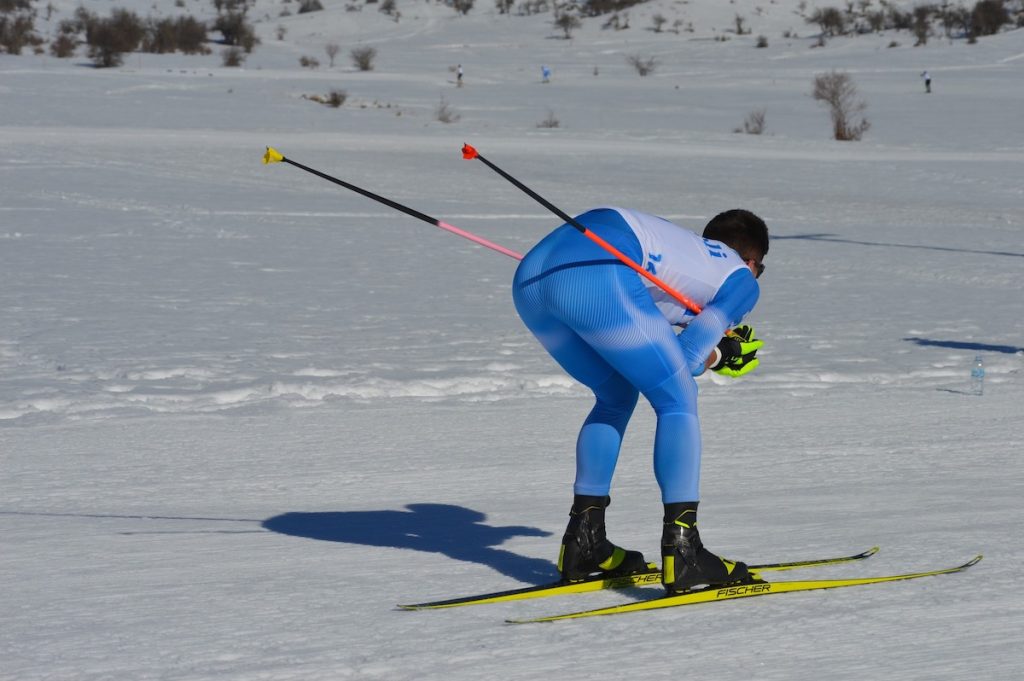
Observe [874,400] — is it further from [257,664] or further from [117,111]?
[117,111]

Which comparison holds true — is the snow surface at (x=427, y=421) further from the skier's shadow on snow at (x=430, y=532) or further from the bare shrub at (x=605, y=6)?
the bare shrub at (x=605, y=6)

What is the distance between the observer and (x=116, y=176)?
716 inches

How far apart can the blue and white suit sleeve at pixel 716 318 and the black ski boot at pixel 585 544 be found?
50cm

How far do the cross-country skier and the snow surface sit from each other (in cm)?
21

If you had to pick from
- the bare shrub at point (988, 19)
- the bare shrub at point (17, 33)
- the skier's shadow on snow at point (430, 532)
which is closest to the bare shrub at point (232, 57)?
the bare shrub at point (17, 33)

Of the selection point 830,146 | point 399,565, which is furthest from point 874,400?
point 830,146

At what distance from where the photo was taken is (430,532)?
196 inches

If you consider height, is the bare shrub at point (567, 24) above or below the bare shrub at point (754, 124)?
above

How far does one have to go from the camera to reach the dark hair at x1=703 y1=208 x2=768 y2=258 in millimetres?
4043

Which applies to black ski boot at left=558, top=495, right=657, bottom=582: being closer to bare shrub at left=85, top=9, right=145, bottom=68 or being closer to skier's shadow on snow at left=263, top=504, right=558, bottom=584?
skier's shadow on snow at left=263, top=504, right=558, bottom=584

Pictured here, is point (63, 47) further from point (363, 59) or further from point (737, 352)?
point (737, 352)

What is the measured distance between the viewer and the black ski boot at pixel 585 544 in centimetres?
400

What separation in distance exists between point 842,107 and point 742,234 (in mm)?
26360

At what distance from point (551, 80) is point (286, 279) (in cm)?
2610
